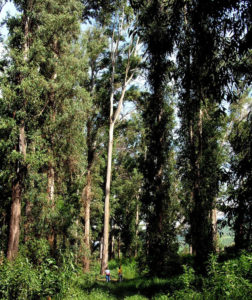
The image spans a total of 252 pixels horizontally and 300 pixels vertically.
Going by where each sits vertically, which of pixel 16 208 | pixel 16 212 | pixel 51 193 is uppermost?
pixel 51 193

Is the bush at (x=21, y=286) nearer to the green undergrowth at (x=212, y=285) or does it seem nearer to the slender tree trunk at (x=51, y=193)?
the green undergrowth at (x=212, y=285)

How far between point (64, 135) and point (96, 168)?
704 cm

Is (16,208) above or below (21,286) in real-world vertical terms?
above

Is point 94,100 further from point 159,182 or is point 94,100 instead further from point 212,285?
point 212,285

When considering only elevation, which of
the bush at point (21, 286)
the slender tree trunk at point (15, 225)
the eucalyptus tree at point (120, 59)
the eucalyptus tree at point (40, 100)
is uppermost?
the eucalyptus tree at point (120, 59)

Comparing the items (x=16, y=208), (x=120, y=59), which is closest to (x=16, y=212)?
(x=16, y=208)

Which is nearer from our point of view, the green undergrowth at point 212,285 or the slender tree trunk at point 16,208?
the green undergrowth at point 212,285

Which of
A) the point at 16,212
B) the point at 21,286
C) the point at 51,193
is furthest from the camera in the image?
the point at 51,193

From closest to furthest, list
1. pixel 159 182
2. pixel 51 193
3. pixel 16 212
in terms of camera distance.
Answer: pixel 16 212
pixel 159 182
pixel 51 193

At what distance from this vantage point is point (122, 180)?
32.0 m

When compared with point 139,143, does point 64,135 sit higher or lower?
lower

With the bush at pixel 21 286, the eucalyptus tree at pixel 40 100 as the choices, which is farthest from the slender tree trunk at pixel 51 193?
the bush at pixel 21 286

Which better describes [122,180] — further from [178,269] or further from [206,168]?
[178,269]

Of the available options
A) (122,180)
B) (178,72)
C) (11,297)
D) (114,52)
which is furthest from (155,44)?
(122,180)
